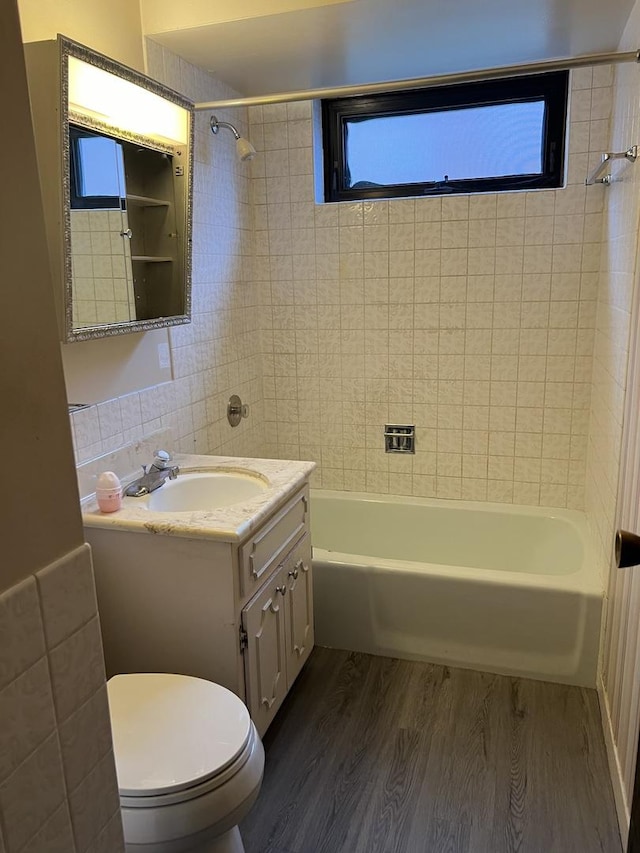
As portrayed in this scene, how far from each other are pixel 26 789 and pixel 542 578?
201cm

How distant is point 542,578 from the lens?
2.29 m

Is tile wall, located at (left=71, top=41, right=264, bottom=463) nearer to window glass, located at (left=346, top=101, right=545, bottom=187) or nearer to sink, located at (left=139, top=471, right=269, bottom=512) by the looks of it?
sink, located at (left=139, top=471, right=269, bottom=512)

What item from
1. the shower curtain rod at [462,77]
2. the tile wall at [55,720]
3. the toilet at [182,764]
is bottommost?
the toilet at [182,764]

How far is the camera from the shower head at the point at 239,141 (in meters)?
2.37

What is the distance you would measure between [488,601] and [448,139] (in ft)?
6.47

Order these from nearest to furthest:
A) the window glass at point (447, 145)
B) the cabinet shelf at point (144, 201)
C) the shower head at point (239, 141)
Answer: the cabinet shelf at point (144, 201) < the shower head at point (239, 141) < the window glass at point (447, 145)

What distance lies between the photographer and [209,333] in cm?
262

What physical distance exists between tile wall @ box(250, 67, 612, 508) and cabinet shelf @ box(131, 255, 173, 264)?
3.37 feet

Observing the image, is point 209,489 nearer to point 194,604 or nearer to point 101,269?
point 194,604

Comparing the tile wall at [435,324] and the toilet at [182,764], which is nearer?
the toilet at [182,764]

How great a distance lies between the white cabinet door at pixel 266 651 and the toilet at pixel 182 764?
230 millimetres

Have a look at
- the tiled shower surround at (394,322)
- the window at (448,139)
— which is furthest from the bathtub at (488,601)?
the window at (448,139)

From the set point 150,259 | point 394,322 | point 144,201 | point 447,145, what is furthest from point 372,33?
point 394,322

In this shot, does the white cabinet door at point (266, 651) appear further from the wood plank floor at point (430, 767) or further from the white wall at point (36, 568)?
the white wall at point (36, 568)
